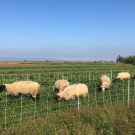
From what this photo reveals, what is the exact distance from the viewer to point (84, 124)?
16.3 feet

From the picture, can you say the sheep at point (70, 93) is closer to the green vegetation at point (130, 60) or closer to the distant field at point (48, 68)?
the distant field at point (48, 68)

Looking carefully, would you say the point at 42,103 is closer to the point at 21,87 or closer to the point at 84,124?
the point at 21,87

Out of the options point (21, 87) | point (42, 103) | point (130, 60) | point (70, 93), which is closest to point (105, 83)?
point (70, 93)

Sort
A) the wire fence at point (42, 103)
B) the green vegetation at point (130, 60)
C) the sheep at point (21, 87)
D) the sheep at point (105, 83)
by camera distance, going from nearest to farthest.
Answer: the wire fence at point (42, 103) → the sheep at point (21, 87) → the sheep at point (105, 83) → the green vegetation at point (130, 60)

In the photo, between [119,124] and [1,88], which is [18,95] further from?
[119,124]

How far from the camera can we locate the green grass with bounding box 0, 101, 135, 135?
446 centimetres

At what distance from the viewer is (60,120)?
5188 mm

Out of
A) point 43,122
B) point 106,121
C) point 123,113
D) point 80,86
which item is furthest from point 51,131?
point 80,86

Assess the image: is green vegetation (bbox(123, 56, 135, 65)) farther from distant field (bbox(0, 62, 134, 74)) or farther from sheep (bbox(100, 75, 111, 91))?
sheep (bbox(100, 75, 111, 91))

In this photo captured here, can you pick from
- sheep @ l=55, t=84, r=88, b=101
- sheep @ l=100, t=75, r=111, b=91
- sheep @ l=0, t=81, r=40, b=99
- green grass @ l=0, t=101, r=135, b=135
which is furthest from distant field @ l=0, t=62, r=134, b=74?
green grass @ l=0, t=101, r=135, b=135

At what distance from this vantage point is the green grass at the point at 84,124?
4.46 m

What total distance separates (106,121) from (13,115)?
161 inches

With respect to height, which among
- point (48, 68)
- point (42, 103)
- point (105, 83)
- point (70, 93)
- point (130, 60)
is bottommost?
point (42, 103)

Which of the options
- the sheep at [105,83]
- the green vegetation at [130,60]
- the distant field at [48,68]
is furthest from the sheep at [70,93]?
the green vegetation at [130,60]
